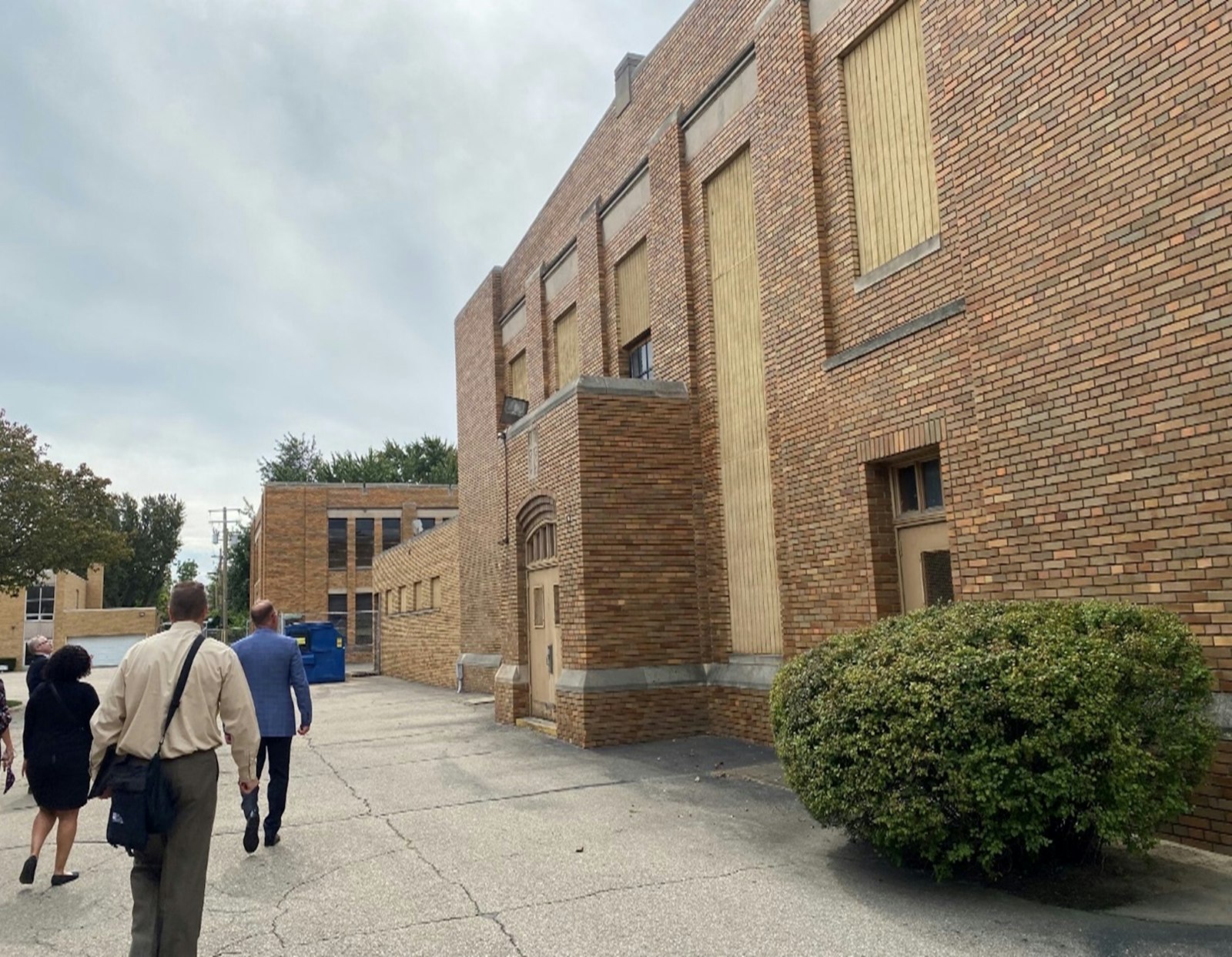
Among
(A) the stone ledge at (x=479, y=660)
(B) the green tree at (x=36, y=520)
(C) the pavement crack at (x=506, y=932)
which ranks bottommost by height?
(C) the pavement crack at (x=506, y=932)

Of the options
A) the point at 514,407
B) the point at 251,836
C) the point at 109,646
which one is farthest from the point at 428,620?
the point at 109,646

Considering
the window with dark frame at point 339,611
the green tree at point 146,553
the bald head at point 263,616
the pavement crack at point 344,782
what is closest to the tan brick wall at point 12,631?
the green tree at point 146,553

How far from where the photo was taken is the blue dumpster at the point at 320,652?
29.9m

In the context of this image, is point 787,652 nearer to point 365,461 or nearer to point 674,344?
point 674,344

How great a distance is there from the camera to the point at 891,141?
9.45 m

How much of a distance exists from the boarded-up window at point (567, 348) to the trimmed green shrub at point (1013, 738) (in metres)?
12.2

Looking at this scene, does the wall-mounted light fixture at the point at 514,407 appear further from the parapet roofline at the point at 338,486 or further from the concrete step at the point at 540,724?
the parapet roofline at the point at 338,486

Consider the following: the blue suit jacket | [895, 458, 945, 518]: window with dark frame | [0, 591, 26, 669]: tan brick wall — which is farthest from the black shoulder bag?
[0, 591, 26, 669]: tan brick wall

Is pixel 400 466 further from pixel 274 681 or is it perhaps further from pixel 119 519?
pixel 274 681

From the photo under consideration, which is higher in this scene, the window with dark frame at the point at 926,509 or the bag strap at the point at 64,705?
the window with dark frame at the point at 926,509

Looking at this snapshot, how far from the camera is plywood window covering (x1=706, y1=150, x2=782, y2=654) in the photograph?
445 inches

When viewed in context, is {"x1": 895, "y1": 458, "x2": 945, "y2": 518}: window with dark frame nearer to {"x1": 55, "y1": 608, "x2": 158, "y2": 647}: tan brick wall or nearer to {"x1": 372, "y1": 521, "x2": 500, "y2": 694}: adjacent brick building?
{"x1": 372, "y1": 521, "x2": 500, "y2": 694}: adjacent brick building

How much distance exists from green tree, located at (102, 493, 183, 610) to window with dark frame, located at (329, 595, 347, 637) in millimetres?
40204

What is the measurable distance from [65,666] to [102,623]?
62.8 metres
